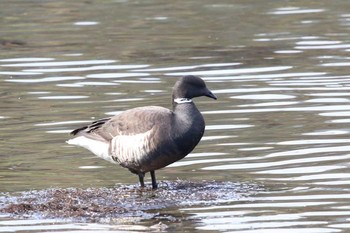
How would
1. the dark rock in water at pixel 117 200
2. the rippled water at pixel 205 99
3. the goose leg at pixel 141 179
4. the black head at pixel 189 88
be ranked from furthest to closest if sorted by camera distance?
1. the black head at pixel 189 88
2. the goose leg at pixel 141 179
3. the rippled water at pixel 205 99
4. the dark rock in water at pixel 117 200

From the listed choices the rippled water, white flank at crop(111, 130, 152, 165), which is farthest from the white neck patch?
the rippled water

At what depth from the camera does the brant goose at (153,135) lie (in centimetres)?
1201

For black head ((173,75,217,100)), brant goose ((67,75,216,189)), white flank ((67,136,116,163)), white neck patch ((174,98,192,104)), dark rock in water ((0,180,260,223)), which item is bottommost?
dark rock in water ((0,180,260,223))

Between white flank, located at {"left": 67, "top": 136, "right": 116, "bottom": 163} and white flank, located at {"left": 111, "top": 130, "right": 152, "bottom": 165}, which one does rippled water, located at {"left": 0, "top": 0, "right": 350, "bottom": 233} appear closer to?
white flank, located at {"left": 67, "top": 136, "right": 116, "bottom": 163}

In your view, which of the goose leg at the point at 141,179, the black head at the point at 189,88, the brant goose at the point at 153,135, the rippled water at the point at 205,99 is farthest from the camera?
the black head at the point at 189,88

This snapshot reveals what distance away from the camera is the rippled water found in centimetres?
1118

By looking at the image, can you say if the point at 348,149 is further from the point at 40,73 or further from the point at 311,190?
the point at 40,73

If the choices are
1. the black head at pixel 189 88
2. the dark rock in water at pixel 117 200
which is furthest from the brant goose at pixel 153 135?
the dark rock in water at pixel 117 200

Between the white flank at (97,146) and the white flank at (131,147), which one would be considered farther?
the white flank at (97,146)

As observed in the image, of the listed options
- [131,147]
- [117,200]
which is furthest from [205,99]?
[117,200]

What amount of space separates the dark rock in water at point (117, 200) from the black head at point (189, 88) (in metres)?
0.92

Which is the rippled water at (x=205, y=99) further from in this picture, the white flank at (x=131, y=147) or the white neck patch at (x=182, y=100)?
the white neck patch at (x=182, y=100)

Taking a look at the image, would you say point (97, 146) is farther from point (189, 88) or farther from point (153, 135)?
point (189, 88)

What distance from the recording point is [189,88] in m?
12.6
